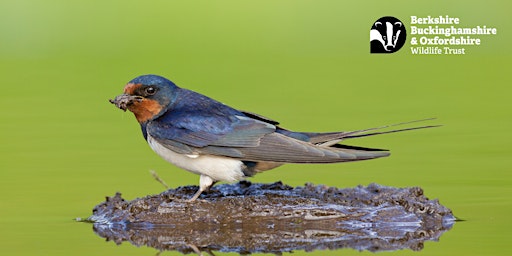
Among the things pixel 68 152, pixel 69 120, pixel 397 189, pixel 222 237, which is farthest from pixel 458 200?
pixel 69 120

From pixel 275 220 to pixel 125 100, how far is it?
1.55 metres

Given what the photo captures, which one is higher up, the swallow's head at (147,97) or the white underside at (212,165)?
the swallow's head at (147,97)

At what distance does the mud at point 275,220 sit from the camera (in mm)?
9102

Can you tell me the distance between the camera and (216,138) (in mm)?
10062

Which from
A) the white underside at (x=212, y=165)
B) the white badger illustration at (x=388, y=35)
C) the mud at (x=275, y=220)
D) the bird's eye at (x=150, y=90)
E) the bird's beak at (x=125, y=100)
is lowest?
the mud at (x=275, y=220)

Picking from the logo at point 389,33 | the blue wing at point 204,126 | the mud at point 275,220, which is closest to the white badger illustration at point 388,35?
the logo at point 389,33

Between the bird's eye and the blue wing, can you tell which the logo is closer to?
the blue wing

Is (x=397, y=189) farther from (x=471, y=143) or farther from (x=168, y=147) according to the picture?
(x=471, y=143)

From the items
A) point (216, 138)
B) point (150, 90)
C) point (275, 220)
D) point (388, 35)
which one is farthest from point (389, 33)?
point (275, 220)

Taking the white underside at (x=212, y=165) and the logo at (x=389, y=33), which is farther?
the logo at (x=389, y=33)

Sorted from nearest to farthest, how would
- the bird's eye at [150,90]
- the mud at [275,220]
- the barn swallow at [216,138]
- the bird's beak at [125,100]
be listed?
the mud at [275,220], the barn swallow at [216,138], the bird's beak at [125,100], the bird's eye at [150,90]

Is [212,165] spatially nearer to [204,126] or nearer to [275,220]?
[204,126]

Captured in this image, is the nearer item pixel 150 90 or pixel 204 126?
pixel 204 126

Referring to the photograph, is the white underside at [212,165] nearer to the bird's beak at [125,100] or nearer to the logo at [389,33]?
the bird's beak at [125,100]
